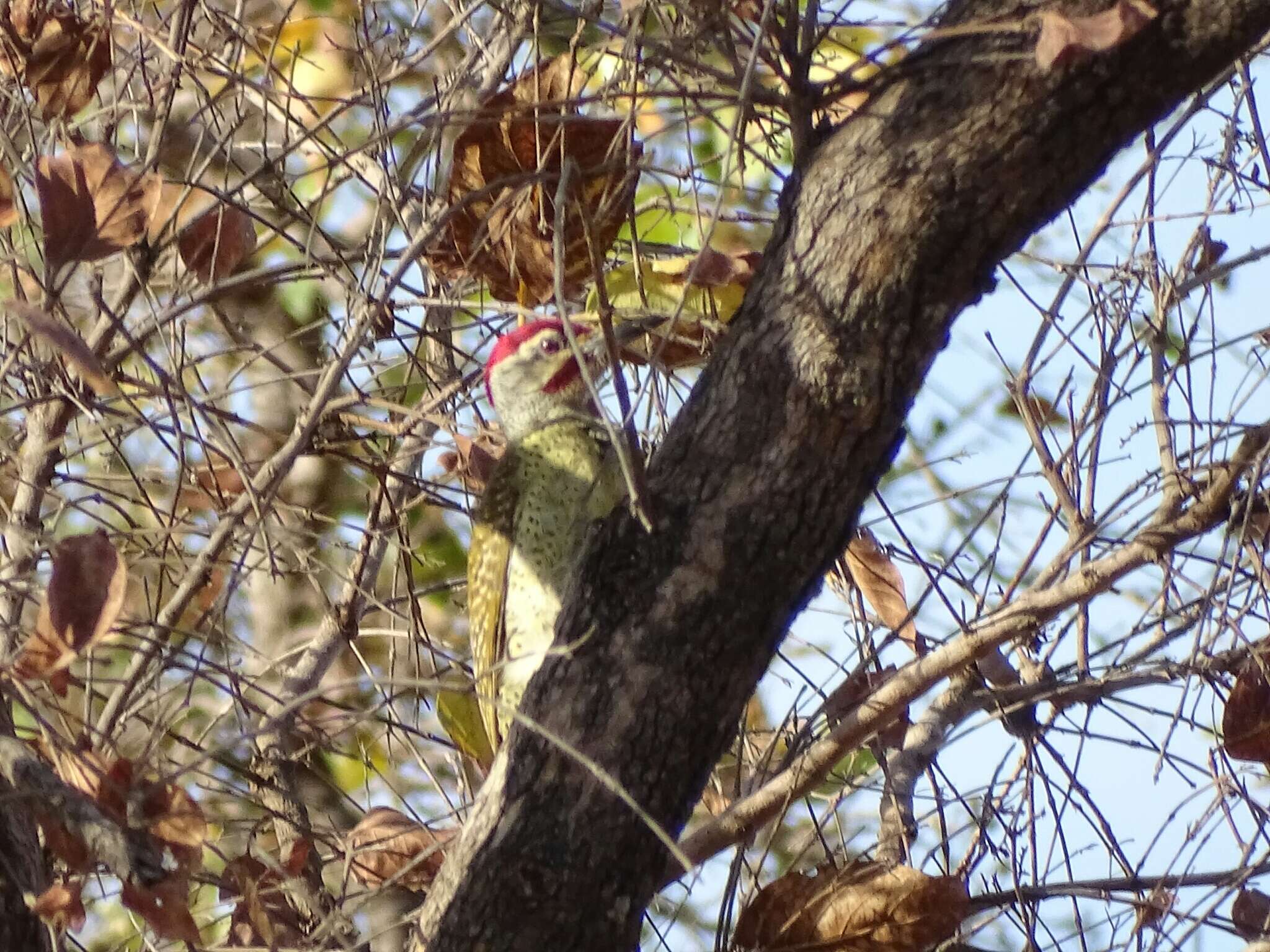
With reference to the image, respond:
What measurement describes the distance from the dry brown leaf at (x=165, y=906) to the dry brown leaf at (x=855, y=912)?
0.96 metres

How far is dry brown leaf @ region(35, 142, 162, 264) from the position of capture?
7.95 feet

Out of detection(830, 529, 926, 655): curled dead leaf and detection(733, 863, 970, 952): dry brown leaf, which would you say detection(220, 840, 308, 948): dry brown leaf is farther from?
detection(830, 529, 926, 655): curled dead leaf

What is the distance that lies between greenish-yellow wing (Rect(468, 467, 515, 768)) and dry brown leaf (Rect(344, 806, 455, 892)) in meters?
0.78

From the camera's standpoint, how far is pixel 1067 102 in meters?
2.15

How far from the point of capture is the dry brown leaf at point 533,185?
276 cm

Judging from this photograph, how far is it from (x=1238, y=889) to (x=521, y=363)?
211 cm

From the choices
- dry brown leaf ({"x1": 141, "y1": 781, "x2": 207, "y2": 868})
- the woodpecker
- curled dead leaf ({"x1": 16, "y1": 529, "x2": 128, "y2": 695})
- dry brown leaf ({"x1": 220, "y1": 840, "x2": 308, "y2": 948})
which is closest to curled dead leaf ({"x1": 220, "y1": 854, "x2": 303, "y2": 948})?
dry brown leaf ({"x1": 220, "y1": 840, "x2": 308, "y2": 948})

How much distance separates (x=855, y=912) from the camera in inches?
101

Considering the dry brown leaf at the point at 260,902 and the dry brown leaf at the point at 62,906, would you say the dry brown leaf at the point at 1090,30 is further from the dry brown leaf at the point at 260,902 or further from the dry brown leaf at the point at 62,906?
the dry brown leaf at the point at 62,906

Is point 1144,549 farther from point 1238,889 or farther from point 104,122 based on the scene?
point 104,122

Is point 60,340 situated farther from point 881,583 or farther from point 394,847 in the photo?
point 881,583

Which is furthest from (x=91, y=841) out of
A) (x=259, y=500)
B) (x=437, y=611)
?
(x=437, y=611)

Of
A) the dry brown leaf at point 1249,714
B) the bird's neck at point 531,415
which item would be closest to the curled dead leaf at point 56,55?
the bird's neck at point 531,415

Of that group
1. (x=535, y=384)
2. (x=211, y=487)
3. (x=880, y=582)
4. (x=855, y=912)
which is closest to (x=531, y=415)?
(x=535, y=384)
